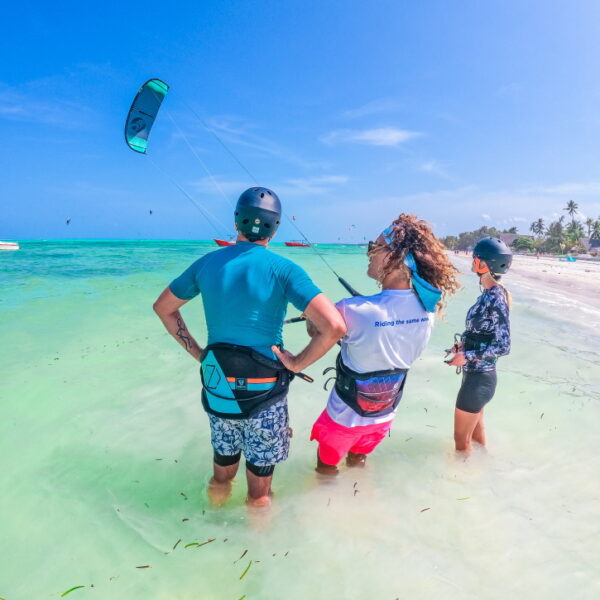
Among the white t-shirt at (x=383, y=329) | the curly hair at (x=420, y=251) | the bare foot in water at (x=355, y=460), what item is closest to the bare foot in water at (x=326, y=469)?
the bare foot in water at (x=355, y=460)

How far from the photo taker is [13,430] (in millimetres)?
4414

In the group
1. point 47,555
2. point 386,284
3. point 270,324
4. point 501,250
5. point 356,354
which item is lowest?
point 47,555

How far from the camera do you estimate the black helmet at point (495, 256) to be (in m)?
3.38

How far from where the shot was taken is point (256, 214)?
2.44 metres

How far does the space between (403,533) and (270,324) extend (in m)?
1.97

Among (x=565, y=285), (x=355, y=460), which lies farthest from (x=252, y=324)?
(x=565, y=285)

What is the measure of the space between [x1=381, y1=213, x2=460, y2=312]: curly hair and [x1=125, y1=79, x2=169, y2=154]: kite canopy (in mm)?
5374

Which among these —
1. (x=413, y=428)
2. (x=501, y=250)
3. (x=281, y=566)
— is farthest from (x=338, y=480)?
(x=501, y=250)

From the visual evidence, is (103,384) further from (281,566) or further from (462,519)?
(462,519)

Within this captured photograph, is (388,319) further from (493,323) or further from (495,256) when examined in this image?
(495,256)

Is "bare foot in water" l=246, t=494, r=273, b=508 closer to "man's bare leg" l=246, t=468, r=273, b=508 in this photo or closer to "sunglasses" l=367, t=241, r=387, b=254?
"man's bare leg" l=246, t=468, r=273, b=508

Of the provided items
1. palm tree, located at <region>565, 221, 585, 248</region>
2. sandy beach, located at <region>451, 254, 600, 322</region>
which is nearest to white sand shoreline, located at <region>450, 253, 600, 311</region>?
sandy beach, located at <region>451, 254, 600, 322</region>

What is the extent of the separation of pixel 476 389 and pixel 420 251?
1705 millimetres

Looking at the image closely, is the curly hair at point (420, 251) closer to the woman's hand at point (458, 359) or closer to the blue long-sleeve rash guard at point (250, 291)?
the blue long-sleeve rash guard at point (250, 291)
